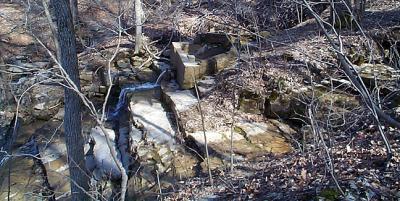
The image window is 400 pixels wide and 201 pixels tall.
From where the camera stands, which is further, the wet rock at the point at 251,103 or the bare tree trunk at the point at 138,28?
the bare tree trunk at the point at 138,28

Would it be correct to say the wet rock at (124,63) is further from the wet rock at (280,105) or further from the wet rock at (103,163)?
the wet rock at (280,105)

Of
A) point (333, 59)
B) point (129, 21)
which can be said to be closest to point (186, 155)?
point (333, 59)

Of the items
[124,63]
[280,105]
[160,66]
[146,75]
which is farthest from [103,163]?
[124,63]

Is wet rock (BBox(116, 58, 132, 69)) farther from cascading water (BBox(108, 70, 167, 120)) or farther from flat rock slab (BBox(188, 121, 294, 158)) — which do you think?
flat rock slab (BBox(188, 121, 294, 158))

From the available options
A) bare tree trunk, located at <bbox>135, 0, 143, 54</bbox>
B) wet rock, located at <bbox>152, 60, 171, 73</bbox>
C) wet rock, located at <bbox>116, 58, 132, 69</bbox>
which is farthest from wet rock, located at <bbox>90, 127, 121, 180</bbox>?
bare tree trunk, located at <bbox>135, 0, 143, 54</bbox>

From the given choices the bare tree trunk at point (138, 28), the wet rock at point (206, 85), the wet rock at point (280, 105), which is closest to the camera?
the wet rock at point (280, 105)

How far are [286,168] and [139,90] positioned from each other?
6.75 meters

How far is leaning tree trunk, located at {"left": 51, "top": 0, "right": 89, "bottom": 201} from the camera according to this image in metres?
6.11

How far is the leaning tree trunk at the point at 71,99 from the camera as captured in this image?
611 cm

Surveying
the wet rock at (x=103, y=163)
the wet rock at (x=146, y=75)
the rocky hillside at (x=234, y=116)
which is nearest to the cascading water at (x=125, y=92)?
the rocky hillside at (x=234, y=116)

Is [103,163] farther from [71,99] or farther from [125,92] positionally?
[125,92]

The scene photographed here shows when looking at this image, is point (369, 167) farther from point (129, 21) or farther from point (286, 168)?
point (129, 21)

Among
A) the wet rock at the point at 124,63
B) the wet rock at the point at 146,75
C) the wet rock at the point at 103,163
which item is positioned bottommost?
the wet rock at the point at 103,163

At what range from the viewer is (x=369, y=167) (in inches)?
169
